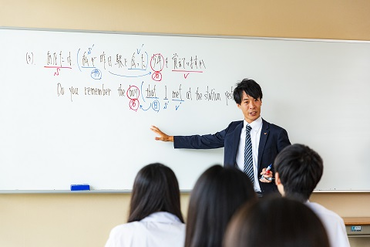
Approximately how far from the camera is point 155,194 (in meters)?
1.75

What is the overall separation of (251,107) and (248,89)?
0.45ft

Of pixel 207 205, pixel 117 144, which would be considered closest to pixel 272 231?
pixel 207 205

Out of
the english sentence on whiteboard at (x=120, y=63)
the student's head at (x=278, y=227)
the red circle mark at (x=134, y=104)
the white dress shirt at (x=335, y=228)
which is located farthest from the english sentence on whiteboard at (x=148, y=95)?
the student's head at (x=278, y=227)

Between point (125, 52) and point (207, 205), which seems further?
point (125, 52)

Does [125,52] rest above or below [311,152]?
above

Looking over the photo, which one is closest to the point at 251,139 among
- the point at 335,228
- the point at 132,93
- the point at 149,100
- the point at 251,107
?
the point at 251,107

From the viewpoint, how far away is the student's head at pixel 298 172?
6.55 feet

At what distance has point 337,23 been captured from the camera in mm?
3963

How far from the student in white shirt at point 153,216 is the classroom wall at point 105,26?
1983 mm

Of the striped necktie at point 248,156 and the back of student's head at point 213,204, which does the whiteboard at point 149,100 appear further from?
the back of student's head at point 213,204

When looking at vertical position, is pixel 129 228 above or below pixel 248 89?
below

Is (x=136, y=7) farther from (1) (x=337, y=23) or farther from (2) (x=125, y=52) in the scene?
(1) (x=337, y=23)

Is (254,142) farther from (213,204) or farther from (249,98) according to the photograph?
(213,204)

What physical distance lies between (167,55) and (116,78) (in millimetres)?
442
